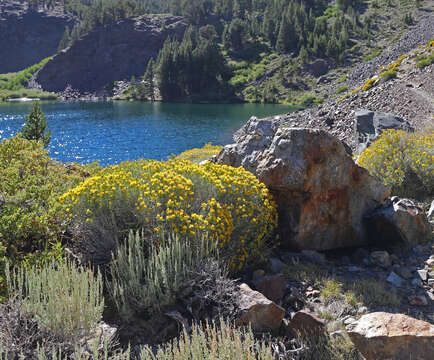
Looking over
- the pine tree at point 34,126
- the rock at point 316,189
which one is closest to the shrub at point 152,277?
the rock at point 316,189

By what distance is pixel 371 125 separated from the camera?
17.8 metres

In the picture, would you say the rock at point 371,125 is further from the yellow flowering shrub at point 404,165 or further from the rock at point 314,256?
the rock at point 314,256

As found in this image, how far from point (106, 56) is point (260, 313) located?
15156cm

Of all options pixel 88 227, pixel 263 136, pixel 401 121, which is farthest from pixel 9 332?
pixel 401 121

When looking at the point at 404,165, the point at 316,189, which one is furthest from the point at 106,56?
the point at 316,189

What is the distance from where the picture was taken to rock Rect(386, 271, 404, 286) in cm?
576

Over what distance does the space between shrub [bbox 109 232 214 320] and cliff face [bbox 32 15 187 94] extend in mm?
136426

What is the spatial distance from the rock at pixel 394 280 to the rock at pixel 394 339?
6.86 ft

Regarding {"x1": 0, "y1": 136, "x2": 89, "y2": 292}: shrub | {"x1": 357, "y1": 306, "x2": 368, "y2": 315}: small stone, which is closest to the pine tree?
{"x1": 0, "y1": 136, "x2": 89, "y2": 292}: shrub

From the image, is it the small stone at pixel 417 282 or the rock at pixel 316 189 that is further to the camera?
the rock at pixel 316 189

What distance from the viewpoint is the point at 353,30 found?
349 ft

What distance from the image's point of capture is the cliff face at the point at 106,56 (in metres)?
134

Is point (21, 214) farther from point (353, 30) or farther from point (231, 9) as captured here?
point (231, 9)

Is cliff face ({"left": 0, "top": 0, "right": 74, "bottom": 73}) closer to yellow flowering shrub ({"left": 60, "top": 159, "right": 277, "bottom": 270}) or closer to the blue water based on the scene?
the blue water
